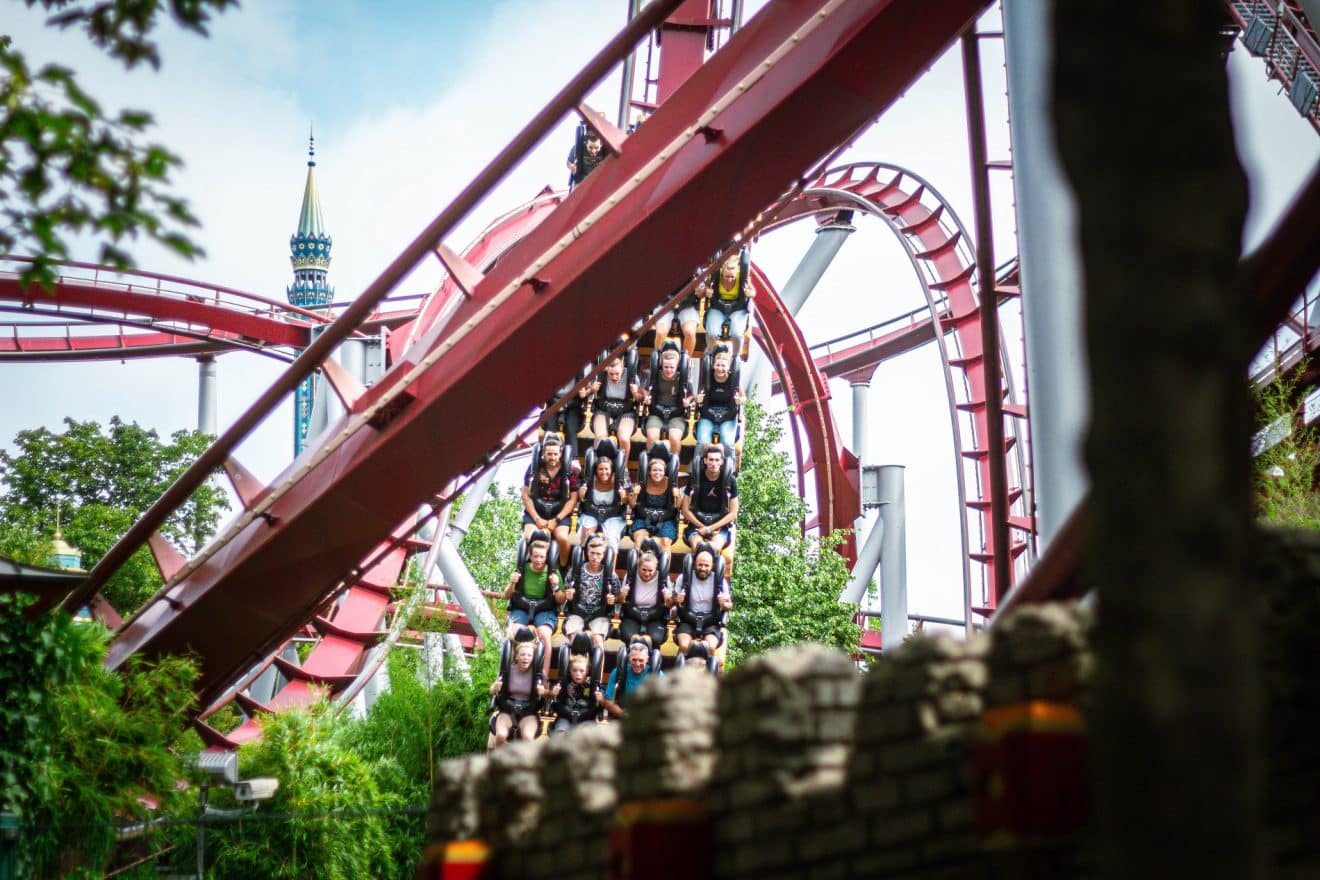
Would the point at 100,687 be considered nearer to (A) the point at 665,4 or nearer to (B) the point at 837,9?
(A) the point at 665,4

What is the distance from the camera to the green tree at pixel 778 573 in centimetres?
1631

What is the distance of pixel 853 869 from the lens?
2355 millimetres

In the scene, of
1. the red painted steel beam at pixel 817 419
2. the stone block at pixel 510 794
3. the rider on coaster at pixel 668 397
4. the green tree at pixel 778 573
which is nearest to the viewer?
the stone block at pixel 510 794

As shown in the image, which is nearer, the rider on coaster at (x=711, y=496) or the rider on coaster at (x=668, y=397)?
the rider on coaster at (x=711, y=496)

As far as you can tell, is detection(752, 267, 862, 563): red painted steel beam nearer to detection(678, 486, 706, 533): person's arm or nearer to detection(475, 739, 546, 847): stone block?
detection(678, 486, 706, 533): person's arm

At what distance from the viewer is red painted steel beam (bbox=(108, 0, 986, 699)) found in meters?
6.97

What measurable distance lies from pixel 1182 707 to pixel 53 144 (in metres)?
3.00

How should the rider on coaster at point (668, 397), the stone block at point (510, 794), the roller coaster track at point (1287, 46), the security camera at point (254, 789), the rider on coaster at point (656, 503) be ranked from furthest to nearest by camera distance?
the roller coaster track at point (1287, 46) → the rider on coaster at point (668, 397) → the rider on coaster at point (656, 503) → the security camera at point (254, 789) → the stone block at point (510, 794)

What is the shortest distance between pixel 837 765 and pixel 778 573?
46.6 feet

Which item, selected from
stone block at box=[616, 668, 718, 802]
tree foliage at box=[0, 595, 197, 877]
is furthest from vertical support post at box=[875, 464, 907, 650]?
stone block at box=[616, 668, 718, 802]

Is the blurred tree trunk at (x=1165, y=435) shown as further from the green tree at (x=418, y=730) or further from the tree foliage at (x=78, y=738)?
the green tree at (x=418, y=730)

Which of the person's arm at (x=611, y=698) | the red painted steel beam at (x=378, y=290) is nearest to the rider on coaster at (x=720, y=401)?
the person's arm at (x=611, y=698)

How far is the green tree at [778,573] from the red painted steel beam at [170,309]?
6495 mm

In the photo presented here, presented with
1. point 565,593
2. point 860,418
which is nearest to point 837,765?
point 565,593
